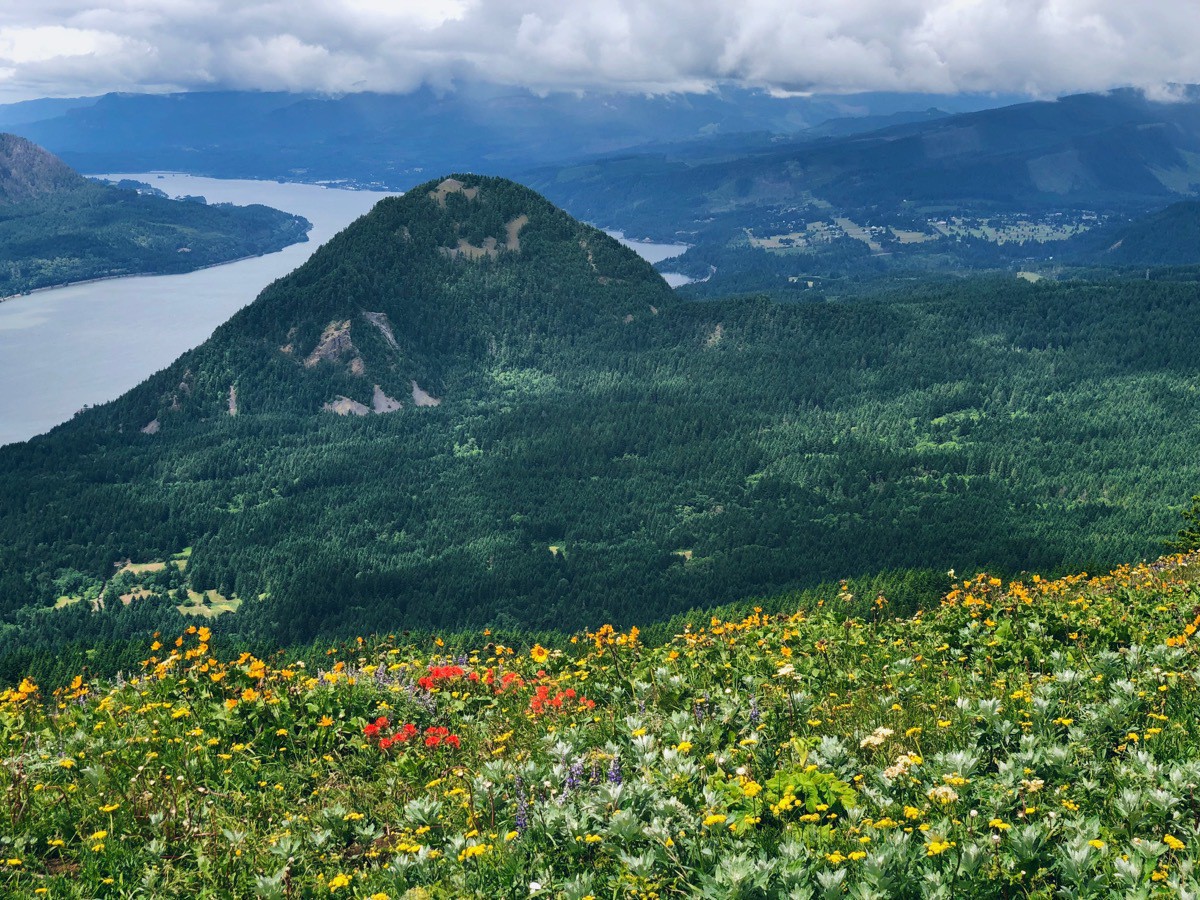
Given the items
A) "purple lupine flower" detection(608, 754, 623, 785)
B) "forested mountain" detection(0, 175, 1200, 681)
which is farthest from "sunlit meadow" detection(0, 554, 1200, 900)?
"forested mountain" detection(0, 175, 1200, 681)

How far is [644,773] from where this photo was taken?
1502 cm

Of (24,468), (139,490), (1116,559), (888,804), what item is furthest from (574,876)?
(24,468)

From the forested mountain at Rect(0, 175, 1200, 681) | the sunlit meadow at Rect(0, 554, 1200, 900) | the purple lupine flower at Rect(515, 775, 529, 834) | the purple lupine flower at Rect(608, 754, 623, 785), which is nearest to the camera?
the sunlit meadow at Rect(0, 554, 1200, 900)

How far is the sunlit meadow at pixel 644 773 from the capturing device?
12516mm

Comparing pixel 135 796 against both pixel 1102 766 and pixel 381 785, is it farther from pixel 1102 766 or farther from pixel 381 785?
pixel 1102 766

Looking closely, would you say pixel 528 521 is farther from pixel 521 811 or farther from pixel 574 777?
pixel 521 811

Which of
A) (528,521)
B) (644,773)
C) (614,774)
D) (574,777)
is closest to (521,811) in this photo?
(574,777)

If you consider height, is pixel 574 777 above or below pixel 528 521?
above

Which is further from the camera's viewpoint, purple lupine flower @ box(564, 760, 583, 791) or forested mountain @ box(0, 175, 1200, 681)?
forested mountain @ box(0, 175, 1200, 681)

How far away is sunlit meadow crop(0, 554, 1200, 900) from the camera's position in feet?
41.1

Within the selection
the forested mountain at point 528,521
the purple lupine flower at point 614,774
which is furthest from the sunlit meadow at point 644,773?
the forested mountain at point 528,521

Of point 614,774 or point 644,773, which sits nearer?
point 614,774

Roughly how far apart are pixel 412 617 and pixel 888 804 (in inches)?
4568

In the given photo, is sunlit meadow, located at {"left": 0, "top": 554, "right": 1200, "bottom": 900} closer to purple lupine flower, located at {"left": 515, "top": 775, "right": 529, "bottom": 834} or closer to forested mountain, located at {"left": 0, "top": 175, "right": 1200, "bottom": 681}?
purple lupine flower, located at {"left": 515, "top": 775, "right": 529, "bottom": 834}
